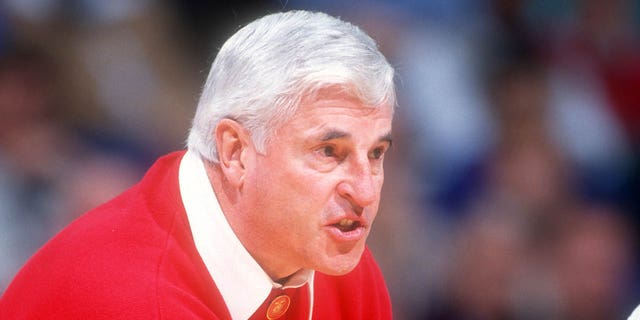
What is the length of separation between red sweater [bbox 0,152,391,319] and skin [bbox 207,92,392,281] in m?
0.11

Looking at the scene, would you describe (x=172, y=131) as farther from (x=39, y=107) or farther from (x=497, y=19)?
(x=497, y=19)

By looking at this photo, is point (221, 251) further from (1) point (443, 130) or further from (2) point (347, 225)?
(1) point (443, 130)

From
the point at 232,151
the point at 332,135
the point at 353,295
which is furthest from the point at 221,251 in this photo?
the point at 353,295

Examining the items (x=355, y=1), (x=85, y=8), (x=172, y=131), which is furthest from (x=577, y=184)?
(x=85, y=8)

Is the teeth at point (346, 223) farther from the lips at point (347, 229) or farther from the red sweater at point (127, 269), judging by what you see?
the red sweater at point (127, 269)

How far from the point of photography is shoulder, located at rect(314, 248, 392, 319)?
5.78 ft

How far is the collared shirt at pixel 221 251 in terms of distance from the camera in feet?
4.93

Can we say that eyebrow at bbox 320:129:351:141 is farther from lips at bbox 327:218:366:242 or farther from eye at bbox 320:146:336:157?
lips at bbox 327:218:366:242

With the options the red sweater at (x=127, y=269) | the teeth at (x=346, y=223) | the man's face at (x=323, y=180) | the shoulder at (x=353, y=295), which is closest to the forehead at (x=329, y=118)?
the man's face at (x=323, y=180)

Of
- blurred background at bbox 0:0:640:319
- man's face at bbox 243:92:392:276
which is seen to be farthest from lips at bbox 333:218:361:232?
blurred background at bbox 0:0:640:319

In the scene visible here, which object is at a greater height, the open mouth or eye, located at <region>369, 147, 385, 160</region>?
eye, located at <region>369, 147, 385, 160</region>

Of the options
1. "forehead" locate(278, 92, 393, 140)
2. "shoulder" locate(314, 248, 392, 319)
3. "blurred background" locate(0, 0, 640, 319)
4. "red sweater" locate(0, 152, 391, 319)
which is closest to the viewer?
"red sweater" locate(0, 152, 391, 319)

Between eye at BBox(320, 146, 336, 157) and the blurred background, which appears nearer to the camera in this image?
eye at BBox(320, 146, 336, 157)

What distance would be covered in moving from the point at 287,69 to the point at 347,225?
264mm
